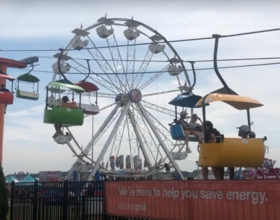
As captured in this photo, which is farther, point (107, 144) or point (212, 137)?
point (107, 144)

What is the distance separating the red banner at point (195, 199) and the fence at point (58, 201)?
0.61 metres

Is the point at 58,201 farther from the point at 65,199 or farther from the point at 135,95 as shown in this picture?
the point at 135,95

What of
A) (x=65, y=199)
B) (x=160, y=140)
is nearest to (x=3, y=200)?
(x=65, y=199)

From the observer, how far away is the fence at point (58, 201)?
10.2 m

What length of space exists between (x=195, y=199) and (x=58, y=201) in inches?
180

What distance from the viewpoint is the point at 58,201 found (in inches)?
436

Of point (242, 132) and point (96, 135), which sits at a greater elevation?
point (96, 135)

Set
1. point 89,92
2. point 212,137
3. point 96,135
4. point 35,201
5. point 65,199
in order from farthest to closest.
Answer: point 96,135, point 89,92, point 35,201, point 65,199, point 212,137

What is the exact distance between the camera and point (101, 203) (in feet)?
33.1

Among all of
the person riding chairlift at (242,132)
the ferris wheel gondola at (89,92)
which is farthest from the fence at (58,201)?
the ferris wheel gondola at (89,92)

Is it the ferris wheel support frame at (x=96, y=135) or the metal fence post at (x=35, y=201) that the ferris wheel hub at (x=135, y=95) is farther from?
the metal fence post at (x=35, y=201)

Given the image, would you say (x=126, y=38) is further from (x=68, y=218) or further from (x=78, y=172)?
(x=68, y=218)

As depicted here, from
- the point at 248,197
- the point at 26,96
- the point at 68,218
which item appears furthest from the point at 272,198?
the point at 26,96

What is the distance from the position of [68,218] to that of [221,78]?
4781 millimetres
